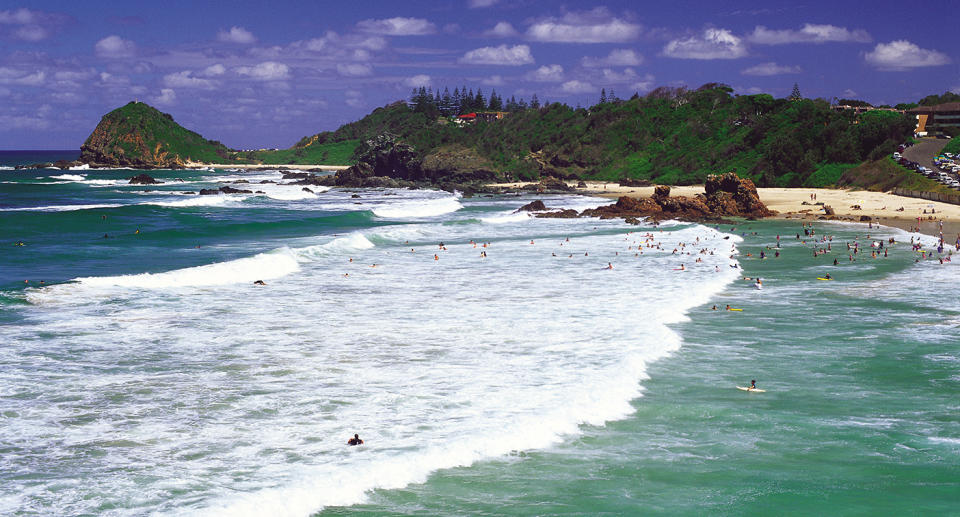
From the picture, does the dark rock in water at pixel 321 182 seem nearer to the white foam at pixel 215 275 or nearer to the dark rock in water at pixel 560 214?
the dark rock in water at pixel 560 214

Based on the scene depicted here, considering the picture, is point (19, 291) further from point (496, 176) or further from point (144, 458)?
point (496, 176)

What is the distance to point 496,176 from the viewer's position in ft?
403

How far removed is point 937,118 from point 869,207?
72.6 m

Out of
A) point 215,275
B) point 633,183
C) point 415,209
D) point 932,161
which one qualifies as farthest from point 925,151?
point 215,275

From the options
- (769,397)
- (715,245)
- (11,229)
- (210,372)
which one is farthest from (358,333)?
(11,229)

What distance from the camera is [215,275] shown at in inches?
1385

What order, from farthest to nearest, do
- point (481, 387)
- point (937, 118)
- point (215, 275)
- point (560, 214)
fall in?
point (937, 118), point (560, 214), point (215, 275), point (481, 387)

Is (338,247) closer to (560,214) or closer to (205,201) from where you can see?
(560,214)

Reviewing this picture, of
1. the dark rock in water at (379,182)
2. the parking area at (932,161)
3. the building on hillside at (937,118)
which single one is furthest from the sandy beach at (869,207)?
the dark rock in water at (379,182)

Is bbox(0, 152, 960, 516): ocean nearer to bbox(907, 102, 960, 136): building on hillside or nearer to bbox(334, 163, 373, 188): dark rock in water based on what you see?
bbox(334, 163, 373, 188): dark rock in water

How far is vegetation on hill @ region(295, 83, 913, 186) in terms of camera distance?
95250mm

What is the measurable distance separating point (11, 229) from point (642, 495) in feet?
188

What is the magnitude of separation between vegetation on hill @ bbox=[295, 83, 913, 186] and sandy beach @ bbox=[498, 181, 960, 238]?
1025cm

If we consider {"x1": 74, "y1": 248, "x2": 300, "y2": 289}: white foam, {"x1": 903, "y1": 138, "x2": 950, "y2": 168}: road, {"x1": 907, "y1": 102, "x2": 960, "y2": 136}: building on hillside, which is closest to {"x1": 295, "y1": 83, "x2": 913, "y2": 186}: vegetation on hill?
{"x1": 903, "y1": 138, "x2": 950, "y2": 168}: road
